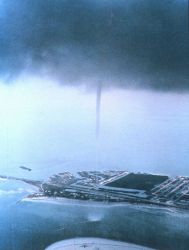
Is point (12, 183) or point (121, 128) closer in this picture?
point (121, 128)

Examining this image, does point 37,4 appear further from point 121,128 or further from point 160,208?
point 160,208

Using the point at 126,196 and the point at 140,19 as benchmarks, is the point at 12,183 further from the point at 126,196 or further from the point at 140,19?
the point at 140,19

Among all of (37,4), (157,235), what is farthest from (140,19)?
(157,235)

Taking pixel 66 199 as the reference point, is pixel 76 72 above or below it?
above

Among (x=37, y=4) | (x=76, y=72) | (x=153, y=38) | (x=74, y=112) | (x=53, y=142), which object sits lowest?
(x=53, y=142)

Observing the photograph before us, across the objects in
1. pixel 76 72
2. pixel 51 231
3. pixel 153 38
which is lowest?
pixel 51 231

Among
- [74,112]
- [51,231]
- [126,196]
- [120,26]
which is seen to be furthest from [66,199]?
[120,26]
